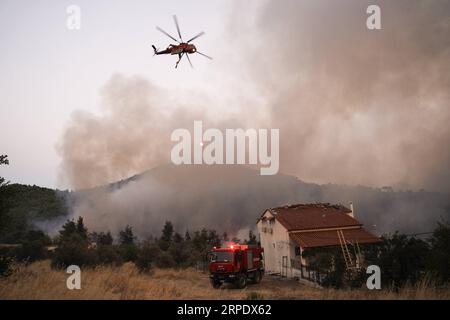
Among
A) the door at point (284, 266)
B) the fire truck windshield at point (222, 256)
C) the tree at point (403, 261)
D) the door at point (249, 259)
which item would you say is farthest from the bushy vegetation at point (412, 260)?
the door at point (284, 266)

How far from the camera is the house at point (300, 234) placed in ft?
108

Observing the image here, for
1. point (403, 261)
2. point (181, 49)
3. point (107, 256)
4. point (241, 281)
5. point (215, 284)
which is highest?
point (181, 49)

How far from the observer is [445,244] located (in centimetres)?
1872

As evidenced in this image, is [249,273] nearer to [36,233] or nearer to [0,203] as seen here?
[0,203]

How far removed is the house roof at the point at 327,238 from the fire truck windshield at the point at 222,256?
10321mm

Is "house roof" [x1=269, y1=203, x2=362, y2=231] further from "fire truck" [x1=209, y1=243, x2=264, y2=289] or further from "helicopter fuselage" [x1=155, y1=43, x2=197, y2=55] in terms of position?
"helicopter fuselage" [x1=155, y1=43, x2=197, y2=55]

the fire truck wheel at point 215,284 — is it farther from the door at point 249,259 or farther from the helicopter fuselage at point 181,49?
the helicopter fuselage at point 181,49

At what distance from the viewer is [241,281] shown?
23578mm

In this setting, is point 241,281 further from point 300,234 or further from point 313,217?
point 313,217

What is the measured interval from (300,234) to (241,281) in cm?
1229

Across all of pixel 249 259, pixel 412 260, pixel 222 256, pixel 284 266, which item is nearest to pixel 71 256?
pixel 222 256
